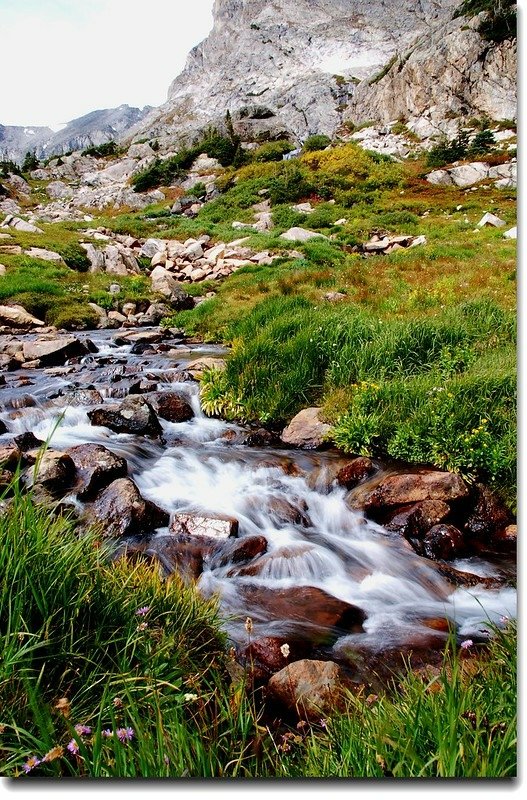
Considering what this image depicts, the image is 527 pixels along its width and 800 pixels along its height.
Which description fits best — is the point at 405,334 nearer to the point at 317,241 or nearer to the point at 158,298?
the point at 158,298

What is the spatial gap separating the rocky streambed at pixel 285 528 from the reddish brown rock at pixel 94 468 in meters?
0.02

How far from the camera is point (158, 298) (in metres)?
17.5

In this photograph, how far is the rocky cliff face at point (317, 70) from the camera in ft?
176

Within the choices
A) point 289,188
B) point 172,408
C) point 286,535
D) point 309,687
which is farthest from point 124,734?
point 289,188

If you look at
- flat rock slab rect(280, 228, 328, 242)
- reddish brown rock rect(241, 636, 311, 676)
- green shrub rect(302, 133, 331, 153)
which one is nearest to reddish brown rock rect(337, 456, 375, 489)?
reddish brown rock rect(241, 636, 311, 676)

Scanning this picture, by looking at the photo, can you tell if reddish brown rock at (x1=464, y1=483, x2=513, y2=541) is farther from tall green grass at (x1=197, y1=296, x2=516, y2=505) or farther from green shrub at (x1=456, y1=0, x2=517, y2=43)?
green shrub at (x1=456, y1=0, x2=517, y2=43)

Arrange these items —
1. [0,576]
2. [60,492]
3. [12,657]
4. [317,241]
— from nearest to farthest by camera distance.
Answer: [12,657], [0,576], [60,492], [317,241]

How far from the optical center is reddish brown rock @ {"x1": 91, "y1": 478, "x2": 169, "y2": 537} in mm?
4598

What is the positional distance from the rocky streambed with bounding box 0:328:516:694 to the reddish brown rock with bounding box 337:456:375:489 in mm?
19

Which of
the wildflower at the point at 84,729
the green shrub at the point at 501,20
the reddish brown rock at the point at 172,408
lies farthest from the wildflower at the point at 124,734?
the reddish brown rock at the point at 172,408

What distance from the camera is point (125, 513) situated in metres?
4.68

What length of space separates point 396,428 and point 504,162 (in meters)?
38.9

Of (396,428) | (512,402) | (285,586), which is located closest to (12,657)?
(285,586)

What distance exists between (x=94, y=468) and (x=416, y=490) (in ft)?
12.0
